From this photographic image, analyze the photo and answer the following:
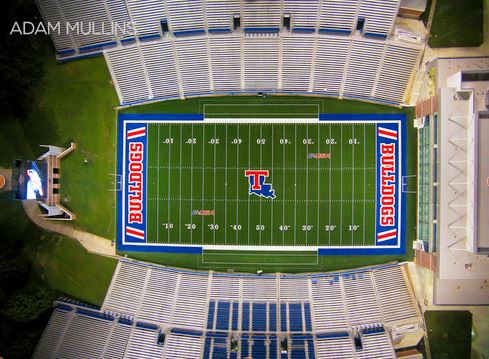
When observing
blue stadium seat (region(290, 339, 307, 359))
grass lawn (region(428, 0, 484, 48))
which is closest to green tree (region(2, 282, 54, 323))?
blue stadium seat (region(290, 339, 307, 359))

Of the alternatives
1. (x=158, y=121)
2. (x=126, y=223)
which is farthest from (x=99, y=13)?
(x=126, y=223)

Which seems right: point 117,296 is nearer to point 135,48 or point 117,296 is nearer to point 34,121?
point 34,121

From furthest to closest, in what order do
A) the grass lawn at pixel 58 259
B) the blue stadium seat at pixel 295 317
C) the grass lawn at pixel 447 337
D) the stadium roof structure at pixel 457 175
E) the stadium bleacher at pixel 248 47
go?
1. the grass lawn at pixel 58 259
2. the grass lawn at pixel 447 337
3. the blue stadium seat at pixel 295 317
4. the stadium bleacher at pixel 248 47
5. the stadium roof structure at pixel 457 175

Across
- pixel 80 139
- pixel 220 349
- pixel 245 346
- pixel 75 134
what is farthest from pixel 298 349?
pixel 75 134

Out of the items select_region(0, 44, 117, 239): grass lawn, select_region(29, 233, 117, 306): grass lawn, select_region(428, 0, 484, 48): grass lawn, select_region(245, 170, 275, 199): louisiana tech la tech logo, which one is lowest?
select_region(29, 233, 117, 306): grass lawn

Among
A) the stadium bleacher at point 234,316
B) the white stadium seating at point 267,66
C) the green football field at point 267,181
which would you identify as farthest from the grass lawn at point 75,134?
the stadium bleacher at point 234,316

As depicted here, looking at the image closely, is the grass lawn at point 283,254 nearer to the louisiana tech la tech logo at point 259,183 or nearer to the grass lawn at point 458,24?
the louisiana tech la tech logo at point 259,183

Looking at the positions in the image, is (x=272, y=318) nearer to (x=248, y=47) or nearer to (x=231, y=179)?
(x=231, y=179)

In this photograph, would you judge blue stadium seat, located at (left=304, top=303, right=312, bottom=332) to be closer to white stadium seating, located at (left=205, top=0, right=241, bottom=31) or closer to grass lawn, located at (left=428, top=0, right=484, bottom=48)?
white stadium seating, located at (left=205, top=0, right=241, bottom=31)
